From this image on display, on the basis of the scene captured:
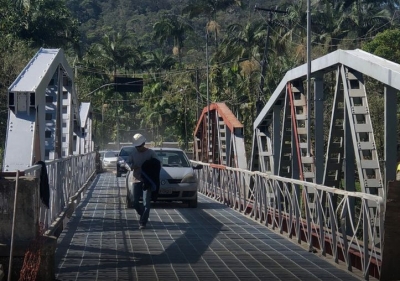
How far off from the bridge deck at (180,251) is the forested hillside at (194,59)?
21.0m

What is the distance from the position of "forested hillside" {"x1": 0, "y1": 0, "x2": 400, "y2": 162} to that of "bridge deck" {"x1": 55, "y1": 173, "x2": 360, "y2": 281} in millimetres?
21017

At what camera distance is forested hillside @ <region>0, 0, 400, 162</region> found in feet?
159

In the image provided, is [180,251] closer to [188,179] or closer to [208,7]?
[188,179]

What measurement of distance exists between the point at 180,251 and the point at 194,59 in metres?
77.0

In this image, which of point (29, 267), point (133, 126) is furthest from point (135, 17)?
point (29, 267)

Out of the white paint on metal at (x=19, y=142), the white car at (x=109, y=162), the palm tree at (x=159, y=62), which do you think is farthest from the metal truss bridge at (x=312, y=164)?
the palm tree at (x=159, y=62)

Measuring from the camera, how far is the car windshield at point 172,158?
22375 mm

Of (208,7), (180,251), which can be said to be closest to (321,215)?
(180,251)

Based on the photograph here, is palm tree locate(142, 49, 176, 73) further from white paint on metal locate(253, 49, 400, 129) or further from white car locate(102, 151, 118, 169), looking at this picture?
white paint on metal locate(253, 49, 400, 129)

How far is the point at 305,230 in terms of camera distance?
44.1ft

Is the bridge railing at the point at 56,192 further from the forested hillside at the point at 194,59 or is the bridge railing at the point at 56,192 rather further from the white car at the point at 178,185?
the forested hillside at the point at 194,59

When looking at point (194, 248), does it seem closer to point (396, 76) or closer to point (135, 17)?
point (396, 76)

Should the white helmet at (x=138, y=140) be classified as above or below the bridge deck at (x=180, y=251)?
above

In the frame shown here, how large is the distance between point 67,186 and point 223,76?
122ft
